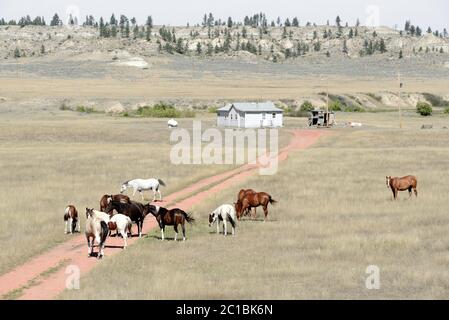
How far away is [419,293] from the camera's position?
17.6m

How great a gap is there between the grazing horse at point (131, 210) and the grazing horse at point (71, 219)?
1395 millimetres

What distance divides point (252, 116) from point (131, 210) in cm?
7309

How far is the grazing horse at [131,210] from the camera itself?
24625 millimetres

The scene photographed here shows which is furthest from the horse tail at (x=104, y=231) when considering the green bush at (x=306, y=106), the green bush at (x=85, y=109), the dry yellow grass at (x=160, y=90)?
the dry yellow grass at (x=160, y=90)

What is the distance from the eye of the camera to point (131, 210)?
81.7 feet

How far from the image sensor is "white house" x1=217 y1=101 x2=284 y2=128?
9669cm

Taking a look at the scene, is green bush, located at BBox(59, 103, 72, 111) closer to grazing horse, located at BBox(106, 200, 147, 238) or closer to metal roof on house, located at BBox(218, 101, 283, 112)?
metal roof on house, located at BBox(218, 101, 283, 112)

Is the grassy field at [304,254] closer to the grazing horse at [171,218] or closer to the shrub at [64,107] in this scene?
the grazing horse at [171,218]

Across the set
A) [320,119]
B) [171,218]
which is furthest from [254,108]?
[171,218]

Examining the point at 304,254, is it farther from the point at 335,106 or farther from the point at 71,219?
the point at 335,106

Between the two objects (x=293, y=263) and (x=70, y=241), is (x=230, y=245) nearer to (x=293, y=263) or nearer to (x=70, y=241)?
(x=293, y=263)

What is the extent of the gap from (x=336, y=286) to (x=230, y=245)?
5656 mm

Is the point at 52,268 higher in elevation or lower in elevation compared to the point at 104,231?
lower

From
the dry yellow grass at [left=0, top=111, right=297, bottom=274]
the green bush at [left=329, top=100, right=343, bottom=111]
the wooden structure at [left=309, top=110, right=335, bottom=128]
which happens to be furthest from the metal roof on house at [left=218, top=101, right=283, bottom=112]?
the green bush at [left=329, top=100, right=343, bottom=111]
